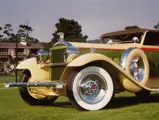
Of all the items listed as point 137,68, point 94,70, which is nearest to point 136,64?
point 137,68

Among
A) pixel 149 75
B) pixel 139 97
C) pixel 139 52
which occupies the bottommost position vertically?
pixel 139 97

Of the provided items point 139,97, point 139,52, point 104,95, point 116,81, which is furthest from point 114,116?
point 139,97

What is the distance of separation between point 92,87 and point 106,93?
1.09 feet

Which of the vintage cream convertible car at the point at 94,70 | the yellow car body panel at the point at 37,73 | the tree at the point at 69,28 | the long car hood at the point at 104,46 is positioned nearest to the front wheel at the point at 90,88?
the vintage cream convertible car at the point at 94,70

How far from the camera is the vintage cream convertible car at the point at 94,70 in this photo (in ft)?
26.4

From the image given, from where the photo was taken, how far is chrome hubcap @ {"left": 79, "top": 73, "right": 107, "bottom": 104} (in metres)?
8.07

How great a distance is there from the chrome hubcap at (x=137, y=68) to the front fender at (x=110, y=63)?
1.19ft

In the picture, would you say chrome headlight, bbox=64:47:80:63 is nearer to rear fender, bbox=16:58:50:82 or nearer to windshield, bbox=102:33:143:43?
rear fender, bbox=16:58:50:82

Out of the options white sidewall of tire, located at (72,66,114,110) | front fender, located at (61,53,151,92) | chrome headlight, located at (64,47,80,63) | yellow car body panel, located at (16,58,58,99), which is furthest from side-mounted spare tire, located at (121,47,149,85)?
yellow car body panel, located at (16,58,58,99)

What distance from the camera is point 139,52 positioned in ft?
30.1

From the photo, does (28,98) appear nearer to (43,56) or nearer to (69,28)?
(43,56)

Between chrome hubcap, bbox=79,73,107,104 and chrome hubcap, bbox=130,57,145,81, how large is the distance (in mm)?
1118

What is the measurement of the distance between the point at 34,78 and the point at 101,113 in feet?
10.1

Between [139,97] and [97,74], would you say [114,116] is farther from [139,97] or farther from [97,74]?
[139,97]
